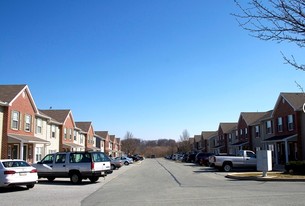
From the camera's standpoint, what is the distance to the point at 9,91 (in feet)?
109

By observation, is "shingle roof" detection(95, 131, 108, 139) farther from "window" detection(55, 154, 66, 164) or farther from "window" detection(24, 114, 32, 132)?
"window" detection(55, 154, 66, 164)

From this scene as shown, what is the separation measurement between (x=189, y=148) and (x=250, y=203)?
384ft

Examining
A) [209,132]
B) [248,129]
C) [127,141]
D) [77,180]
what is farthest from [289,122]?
[127,141]

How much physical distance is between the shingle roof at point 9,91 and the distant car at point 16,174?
1378cm

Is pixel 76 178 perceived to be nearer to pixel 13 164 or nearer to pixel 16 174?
pixel 13 164

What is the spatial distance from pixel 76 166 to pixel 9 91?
1415 cm

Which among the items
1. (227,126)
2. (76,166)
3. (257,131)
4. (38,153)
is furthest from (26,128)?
(227,126)

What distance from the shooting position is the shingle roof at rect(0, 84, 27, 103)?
3157cm

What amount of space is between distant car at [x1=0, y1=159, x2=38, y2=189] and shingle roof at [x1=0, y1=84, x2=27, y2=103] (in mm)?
13782

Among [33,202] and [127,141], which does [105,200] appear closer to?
[33,202]

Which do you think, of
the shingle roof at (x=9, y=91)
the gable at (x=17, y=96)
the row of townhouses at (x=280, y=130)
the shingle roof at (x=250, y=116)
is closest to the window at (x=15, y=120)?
the gable at (x=17, y=96)

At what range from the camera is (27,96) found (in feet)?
116

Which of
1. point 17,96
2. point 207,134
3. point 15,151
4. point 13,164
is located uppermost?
point 17,96

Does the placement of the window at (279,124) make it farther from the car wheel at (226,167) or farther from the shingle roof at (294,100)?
the car wheel at (226,167)
